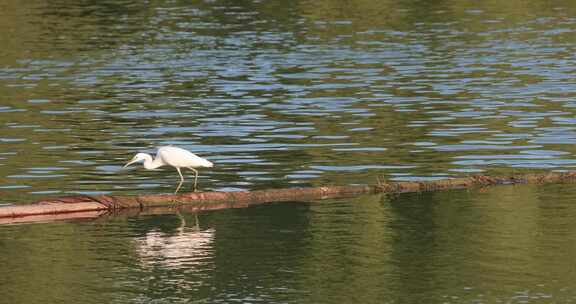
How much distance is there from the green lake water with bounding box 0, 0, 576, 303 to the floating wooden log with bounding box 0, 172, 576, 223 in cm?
38

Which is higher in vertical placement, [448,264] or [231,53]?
[448,264]

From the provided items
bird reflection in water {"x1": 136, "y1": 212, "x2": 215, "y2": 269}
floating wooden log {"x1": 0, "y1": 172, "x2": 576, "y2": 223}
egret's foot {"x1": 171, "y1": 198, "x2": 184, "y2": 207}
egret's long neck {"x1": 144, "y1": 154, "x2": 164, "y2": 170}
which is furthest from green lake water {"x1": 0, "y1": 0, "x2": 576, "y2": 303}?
egret's long neck {"x1": 144, "y1": 154, "x2": 164, "y2": 170}

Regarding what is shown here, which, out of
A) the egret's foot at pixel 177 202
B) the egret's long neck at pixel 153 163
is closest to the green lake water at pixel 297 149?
the egret's foot at pixel 177 202

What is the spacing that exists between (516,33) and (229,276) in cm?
4697

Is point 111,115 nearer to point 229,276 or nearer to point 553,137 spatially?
point 553,137

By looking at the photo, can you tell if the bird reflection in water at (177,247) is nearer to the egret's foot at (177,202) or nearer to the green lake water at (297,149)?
the green lake water at (297,149)

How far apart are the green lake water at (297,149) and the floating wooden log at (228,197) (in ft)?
1.24

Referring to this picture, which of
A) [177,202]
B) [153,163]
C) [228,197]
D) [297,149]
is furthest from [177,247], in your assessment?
[297,149]

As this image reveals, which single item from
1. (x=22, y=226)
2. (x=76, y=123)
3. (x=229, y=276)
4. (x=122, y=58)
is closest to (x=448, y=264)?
(x=229, y=276)

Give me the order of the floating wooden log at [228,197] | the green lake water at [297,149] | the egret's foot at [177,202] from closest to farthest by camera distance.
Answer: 1. the green lake water at [297,149]
2. the floating wooden log at [228,197]
3. the egret's foot at [177,202]

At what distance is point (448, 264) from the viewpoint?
19.0 metres

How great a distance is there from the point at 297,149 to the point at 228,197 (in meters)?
7.99

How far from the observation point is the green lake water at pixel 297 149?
18.5 metres

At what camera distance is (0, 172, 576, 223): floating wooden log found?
74.2ft
